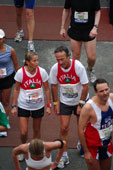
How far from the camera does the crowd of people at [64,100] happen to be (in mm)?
5434

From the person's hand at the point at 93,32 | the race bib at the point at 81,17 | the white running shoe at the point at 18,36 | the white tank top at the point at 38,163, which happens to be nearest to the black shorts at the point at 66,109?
the white tank top at the point at 38,163

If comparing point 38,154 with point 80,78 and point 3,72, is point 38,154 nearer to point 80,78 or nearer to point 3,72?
point 80,78

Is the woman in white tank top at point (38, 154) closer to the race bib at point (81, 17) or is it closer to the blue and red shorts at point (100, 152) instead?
the blue and red shorts at point (100, 152)

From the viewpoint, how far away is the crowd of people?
17.8 ft

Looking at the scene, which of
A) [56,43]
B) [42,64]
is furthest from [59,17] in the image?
[42,64]

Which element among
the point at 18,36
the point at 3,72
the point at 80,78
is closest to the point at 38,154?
the point at 80,78

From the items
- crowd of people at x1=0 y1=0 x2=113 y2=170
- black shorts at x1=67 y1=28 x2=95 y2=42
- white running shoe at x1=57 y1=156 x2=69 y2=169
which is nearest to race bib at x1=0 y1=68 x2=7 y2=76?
crowd of people at x1=0 y1=0 x2=113 y2=170

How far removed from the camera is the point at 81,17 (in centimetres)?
784

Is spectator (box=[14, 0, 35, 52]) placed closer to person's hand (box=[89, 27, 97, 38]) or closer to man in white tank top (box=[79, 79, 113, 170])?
person's hand (box=[89, 27, 97, 38])

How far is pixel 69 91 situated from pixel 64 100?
0.17 m

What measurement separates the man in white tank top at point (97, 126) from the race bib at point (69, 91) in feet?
2.57

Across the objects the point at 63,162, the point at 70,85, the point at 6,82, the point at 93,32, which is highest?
the point at 93,32

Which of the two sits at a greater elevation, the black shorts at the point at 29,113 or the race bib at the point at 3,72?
the race bib at the point at 3,72

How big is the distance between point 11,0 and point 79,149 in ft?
20.8
